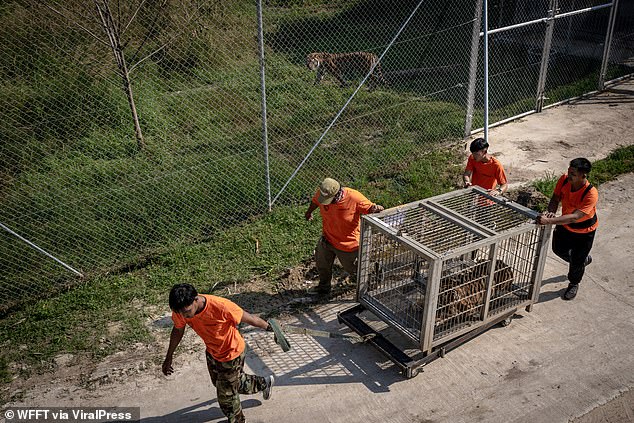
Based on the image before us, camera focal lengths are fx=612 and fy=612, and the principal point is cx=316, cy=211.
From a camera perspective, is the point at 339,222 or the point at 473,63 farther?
the point at 473,63

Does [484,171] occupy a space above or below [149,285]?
above

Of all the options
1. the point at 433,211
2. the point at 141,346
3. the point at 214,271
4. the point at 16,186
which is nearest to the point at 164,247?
the point at 214,271

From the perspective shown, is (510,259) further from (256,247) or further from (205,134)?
(205,134)

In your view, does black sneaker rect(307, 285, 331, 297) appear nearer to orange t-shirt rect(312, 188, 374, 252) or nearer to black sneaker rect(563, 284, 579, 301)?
orange t-shirt rect(312, 188, 374, 252)

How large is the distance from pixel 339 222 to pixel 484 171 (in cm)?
192

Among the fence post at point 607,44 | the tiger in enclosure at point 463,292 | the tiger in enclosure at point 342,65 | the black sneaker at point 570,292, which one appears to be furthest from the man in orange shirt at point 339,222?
the fence post at point 607,44

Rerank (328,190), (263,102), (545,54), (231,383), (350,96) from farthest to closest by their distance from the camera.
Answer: (350,96)
(545,54)
(263,102)
(328,190)
(231,383)

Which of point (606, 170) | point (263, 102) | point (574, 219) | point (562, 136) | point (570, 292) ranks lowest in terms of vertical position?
point (570, 292)

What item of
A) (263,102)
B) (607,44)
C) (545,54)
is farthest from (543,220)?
(607,44)

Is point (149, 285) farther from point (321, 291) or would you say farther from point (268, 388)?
point (268, 388)

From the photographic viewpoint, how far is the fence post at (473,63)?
943 centimetres

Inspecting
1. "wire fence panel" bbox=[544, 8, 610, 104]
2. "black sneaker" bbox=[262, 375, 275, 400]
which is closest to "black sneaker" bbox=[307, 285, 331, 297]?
"black sneaker" bbox=[262, 375, 275, 400]

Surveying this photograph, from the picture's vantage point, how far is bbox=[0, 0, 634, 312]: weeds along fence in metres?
7.80

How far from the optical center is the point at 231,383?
5012 mm
